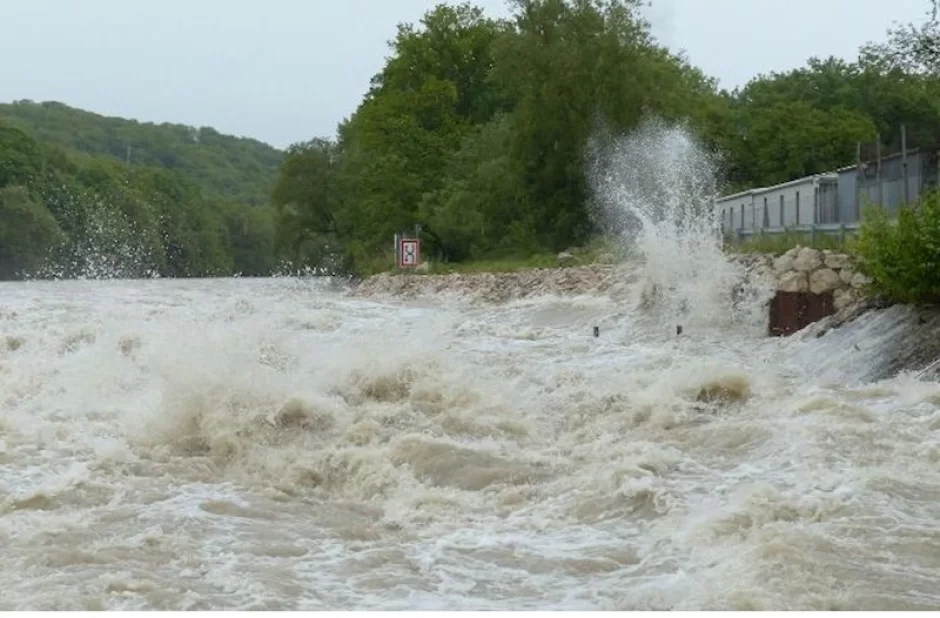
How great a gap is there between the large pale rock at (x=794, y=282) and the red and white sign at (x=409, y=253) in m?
36.1

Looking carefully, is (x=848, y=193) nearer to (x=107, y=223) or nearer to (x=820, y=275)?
(x=820, y=275)

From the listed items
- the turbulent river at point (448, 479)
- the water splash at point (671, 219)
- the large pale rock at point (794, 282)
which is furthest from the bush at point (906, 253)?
the water splash at point (671, 219)

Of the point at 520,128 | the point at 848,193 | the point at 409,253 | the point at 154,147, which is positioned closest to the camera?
the point at 848,193

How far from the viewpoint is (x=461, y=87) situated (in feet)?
230

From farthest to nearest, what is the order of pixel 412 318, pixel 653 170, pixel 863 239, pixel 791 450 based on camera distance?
pixel 653 170 → pixel 412 318 → pixel 863 239 → pixel 791 450

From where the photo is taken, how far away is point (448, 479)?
10758 mm

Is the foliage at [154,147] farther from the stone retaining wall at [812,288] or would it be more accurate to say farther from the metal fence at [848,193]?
the stone retaining wall at [812,288]

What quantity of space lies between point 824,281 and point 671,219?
11096 millimetres

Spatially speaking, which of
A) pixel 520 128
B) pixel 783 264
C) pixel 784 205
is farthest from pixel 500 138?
pixel 783 264

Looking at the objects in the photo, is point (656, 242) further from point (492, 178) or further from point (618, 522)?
point (492, 178)

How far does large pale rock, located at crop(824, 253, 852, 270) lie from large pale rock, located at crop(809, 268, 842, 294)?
4.7 inches

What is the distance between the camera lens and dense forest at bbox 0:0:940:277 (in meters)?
53.2

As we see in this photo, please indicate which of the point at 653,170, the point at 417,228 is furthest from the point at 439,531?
the point at 417,228

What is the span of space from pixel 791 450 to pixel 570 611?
4398 millimetres
